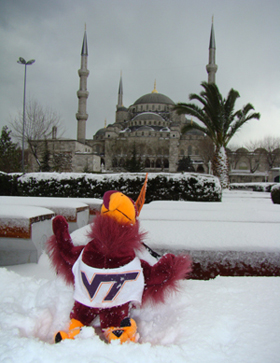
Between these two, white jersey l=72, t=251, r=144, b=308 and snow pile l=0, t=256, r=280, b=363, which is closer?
snow pile l=0, t=256, r=280, b=363

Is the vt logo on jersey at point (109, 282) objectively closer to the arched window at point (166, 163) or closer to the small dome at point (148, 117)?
the arched window at point (166, 163)

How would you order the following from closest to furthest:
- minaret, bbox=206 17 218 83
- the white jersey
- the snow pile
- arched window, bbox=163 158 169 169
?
1. the snow pile
2. the white jersey
3. minaret, bbox=206 17 218 83
4. arched window, bbox=163 158 169 169

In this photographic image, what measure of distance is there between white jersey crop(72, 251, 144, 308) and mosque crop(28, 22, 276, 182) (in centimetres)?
2567

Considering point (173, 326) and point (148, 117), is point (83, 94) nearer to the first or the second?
point (148, 117)

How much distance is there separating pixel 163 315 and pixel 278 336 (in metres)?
0.54

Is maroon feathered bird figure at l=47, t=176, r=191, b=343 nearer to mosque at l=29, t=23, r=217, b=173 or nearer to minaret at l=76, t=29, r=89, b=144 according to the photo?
mosque at l=29, t=23, r=217, b=173

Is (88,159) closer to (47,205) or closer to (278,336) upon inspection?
(47,205)

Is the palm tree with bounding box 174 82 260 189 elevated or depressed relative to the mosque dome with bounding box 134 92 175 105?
depressed

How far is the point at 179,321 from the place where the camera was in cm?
120

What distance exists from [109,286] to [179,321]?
0.38 metres

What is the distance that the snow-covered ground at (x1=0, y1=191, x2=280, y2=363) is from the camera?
37.9 inches

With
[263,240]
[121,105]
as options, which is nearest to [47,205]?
[263,240]

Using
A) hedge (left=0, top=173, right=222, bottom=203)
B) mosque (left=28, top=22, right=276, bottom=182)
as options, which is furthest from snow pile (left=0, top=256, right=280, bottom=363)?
mosque (left=28, top=22, right=276, bottom=182)

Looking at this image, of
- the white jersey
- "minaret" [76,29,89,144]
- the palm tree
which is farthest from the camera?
"minaret" [76,29,89,144]
